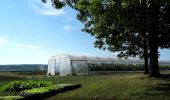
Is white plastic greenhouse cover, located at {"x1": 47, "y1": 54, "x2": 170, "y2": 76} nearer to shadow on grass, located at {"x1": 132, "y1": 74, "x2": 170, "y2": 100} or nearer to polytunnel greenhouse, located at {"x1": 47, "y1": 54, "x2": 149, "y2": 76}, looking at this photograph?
polytunnel greenhouse, located at {"x1": 47, "y1": 54, "x2": 149, "y2": 76}

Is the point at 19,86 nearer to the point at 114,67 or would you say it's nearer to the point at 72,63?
the point at 72,63

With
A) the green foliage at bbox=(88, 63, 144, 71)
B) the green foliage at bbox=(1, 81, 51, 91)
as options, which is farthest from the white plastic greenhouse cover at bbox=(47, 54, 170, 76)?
the green foliage at bbox=(1, 81, 51, 91)

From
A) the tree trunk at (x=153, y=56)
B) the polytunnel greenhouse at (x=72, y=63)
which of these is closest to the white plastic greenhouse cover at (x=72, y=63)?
the polytunnel greenhouse at (x=72, y=63)

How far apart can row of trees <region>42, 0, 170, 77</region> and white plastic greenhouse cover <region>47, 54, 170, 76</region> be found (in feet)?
78.1

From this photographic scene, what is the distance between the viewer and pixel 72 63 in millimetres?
64625

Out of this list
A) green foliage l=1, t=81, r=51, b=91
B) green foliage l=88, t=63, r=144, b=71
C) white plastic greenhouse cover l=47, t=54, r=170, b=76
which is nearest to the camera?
green foliage l=1, t=81, r=51, b=91

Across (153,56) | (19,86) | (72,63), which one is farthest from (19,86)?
(72,63)

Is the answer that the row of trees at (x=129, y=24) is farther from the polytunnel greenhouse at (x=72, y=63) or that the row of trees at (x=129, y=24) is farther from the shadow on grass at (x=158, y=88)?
the polytunnel greenhouse at (x=72, y=63)

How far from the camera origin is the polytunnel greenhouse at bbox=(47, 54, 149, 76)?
211 ft

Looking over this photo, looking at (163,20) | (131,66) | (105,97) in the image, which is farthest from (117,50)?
(131,66)

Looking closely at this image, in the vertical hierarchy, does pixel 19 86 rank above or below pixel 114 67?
below

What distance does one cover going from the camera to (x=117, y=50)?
131ft

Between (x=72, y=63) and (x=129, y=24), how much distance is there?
116ft

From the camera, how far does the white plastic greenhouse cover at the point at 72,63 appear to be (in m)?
64.2
